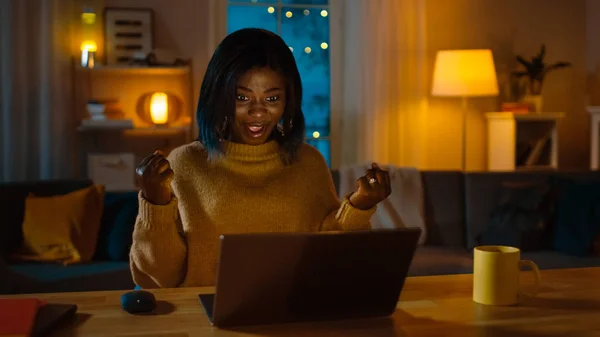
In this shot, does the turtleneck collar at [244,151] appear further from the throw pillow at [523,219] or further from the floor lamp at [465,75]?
the floor lamp at [465,75]

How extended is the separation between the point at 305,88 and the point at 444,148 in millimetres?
987

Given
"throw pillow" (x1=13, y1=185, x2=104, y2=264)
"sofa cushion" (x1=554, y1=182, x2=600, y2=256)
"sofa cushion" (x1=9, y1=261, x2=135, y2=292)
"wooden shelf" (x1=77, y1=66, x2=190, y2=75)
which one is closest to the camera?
"sofa cushion" (x1=9, y1=261, x2=135, y2=292)

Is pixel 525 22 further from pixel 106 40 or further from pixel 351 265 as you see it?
pixel 351 265

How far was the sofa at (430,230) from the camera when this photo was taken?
2.97 metres

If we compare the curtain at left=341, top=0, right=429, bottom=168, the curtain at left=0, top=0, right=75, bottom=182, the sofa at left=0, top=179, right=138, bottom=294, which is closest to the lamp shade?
the curtain at left=341, top=0, right=429, bottom=168

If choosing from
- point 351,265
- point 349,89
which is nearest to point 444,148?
point 349,89

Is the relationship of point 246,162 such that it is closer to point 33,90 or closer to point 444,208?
point 444,208

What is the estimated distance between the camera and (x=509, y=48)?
479cm

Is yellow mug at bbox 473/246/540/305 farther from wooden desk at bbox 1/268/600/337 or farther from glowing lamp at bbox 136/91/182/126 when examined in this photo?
glowing lamp at bbox 136/91/182/126

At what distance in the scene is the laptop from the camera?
38.0 inches

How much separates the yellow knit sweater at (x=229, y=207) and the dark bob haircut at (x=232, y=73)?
0.06 meters

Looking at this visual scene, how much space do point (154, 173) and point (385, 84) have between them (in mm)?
3366

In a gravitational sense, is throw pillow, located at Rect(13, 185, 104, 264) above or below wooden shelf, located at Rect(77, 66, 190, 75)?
below

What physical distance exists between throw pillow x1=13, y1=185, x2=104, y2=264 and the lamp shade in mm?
2130
